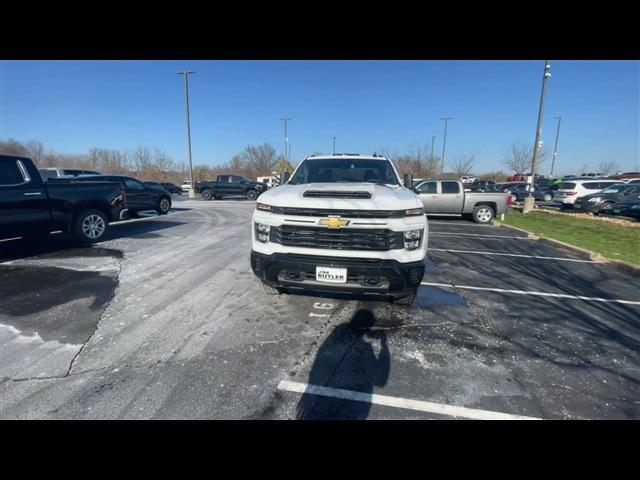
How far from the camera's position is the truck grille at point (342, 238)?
3295mm

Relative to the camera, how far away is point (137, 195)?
12.6 m

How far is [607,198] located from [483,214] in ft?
25.3

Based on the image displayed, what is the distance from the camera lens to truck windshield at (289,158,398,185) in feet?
16.4

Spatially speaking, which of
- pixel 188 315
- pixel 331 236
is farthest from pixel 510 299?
pixel 188 315

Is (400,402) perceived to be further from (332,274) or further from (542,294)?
(542,294)

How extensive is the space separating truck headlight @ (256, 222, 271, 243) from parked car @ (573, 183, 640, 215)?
1766 centimetres

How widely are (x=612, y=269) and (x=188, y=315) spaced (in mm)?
8002

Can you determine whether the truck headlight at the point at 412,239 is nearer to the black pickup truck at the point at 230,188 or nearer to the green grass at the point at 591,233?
the green grass at the point at 591,233

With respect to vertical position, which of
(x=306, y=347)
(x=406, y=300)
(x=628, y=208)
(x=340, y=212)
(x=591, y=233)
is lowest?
(x=306, y=347)

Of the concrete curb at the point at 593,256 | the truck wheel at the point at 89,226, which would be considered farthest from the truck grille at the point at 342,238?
the truck wheel at the point at 89,226

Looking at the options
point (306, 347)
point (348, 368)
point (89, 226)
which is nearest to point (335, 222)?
point (306, 347)
